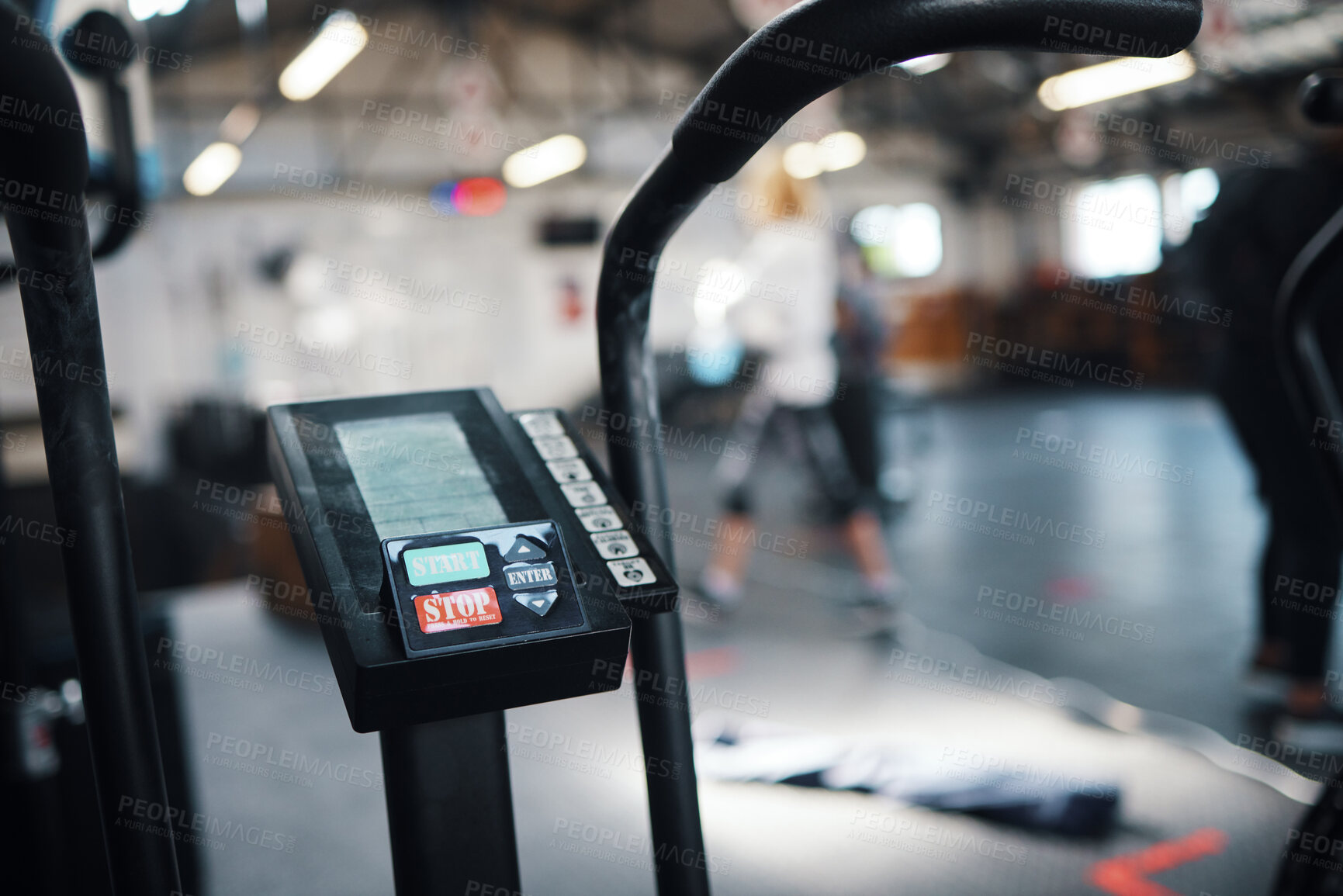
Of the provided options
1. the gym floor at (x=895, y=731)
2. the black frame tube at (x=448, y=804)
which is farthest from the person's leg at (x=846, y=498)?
the black frame tube at (x=448, y=804)

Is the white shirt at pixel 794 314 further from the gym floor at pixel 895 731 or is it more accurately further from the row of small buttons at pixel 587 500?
the row of small buttons at pixel 587 500

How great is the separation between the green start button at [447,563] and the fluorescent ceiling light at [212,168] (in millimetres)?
9158

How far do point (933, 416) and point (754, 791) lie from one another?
7374 millimetres

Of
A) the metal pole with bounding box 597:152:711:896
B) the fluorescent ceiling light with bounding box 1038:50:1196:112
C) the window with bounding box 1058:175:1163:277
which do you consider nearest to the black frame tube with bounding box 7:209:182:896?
the metal pole with bounding box 597:152:711:896

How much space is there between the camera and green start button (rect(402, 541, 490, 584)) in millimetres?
554

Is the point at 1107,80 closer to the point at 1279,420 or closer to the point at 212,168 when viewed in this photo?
the point at 1279,420

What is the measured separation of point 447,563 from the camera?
1.85 feet

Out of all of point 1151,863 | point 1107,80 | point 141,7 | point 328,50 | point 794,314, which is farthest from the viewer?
point 1107,80

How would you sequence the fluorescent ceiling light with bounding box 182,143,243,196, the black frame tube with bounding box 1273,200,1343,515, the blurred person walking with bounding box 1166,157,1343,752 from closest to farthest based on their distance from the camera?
the black frame tube with bounding box 1273,200,1343,515 → the blurred person walking with bounding box 1166,157,1343,752 → the fluorescent ceiling light with bounding box 182,143,243,196

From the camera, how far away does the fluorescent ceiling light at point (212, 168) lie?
28.1 ft

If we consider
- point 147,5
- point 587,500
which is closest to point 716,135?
point 587,500

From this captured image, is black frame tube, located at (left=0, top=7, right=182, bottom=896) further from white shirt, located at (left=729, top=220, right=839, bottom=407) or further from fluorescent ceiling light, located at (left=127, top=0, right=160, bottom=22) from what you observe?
white shirt, located at (left=729, top=220, right=839, bottom=407)

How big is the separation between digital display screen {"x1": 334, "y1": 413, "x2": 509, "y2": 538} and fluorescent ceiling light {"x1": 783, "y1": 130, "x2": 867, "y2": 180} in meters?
9.07

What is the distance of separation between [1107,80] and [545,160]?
5.30 metres
